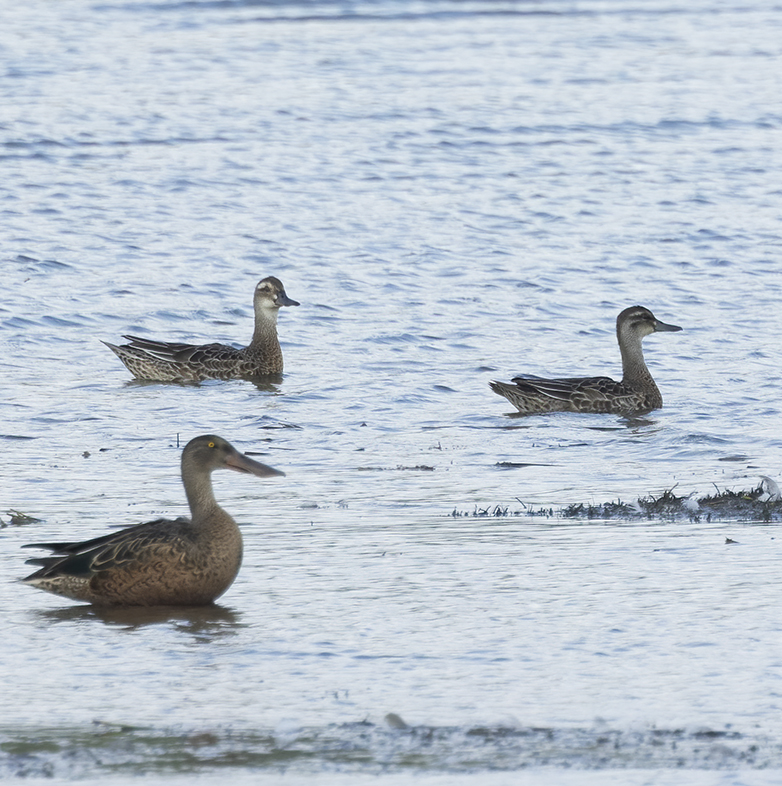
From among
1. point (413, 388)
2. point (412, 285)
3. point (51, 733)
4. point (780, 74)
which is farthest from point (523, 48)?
point (51, 733)

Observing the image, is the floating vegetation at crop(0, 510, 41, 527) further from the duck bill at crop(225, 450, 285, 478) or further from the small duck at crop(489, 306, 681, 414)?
the small duck at crop(489, 306, 681, 414)

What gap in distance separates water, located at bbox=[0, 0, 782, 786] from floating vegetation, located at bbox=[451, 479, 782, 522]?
0.16 metres

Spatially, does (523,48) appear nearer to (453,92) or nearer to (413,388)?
(453,92)

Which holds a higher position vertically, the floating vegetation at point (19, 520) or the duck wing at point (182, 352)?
the duck wing at point (182, 352)

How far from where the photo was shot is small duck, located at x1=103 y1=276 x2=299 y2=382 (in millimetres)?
16109

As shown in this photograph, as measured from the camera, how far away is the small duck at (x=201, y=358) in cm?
1611

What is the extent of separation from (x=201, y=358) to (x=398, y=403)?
253 centimetres

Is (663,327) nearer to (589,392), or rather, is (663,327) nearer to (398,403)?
(589,392)

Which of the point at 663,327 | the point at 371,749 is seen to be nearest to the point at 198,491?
the point at 371,749

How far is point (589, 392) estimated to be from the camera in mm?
14945

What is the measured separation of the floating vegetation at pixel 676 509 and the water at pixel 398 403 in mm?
160

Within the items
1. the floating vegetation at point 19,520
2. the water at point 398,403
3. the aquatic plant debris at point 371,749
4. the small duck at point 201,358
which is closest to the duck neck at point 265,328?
the small duck at point 201,358

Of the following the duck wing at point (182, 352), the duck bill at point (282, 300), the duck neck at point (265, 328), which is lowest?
the duck wing at point (182, 352)

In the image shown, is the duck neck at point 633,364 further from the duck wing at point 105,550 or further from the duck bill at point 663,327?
the duck wing at point 105,550
